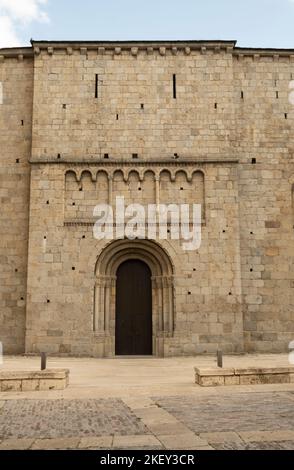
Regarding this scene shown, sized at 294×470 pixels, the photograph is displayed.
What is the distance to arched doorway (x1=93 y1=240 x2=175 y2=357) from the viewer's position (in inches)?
603

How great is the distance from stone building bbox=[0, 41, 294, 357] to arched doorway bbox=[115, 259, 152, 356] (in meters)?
0.05

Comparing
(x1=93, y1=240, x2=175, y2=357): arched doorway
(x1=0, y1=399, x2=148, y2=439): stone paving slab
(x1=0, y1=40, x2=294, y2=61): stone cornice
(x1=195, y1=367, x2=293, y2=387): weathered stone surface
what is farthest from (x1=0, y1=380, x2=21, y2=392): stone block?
(x1=0, y1=40, x2=294, y2=61): stone cornice

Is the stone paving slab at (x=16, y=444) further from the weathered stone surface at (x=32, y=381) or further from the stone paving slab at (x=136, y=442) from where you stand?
the weathered stone surface at (x=32, y=381)

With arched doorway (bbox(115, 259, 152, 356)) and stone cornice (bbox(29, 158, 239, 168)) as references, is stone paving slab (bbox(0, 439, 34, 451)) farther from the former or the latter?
stone cornice (bbox(29, 158, 239, 168))

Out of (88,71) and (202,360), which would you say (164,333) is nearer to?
(202,360)

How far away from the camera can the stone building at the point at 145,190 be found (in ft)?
50.3

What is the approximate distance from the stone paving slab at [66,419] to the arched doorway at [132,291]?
6.87 metres

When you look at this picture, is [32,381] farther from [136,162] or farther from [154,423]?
[136,162]

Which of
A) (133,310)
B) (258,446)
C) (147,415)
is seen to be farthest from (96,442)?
(133,310)

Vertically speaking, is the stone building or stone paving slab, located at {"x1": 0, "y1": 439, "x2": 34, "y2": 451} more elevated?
the stone building

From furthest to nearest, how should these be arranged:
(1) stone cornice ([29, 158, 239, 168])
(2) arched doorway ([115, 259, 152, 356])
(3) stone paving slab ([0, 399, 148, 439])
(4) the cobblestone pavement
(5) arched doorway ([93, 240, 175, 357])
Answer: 1. (1) stone cornice ([29, 158, 239, 168])
2. (2) arched doorway ([115, 259, 152, 356])
3. (5) arched doorway ([93, 240, 175, 357])
4. (3) stone paving slab ([0, 399, 148, 439])
5. (4) the cobblestone pavement

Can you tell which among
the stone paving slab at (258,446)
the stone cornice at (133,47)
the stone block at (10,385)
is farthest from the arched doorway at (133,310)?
the stone paving slab at (258,446)
